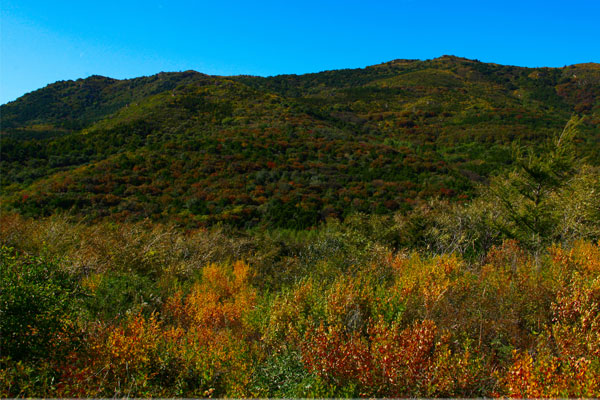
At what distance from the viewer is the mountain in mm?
21984

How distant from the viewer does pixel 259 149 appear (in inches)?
1297

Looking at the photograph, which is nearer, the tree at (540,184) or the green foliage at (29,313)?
the green foliage at (29,313)

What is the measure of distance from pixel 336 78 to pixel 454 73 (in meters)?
35.7

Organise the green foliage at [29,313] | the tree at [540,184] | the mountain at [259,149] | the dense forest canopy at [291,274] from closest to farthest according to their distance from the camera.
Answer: the green foliage at [29,313], the dense forest canopy at [291,274], the tree at [540,184], the mountain at [259,149]

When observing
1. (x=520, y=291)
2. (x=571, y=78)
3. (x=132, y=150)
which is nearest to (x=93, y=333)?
(x=520, y=291)

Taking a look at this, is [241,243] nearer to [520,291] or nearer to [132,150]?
[520,291]

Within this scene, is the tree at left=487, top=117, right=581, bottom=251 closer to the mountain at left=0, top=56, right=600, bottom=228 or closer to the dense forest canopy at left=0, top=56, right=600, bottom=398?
the dense forest canopy at left=0, top=56, right=600, bottom=398

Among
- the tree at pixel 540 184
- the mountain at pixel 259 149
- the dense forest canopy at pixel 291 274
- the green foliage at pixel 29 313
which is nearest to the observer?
the green foliage at pixel 29 313

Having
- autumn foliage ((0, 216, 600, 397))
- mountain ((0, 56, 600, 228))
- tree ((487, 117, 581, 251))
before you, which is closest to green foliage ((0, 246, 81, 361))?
autumn foliage ((0, 216, 600, 397))

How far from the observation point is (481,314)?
4117mm

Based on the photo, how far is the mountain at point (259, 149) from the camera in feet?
72.1

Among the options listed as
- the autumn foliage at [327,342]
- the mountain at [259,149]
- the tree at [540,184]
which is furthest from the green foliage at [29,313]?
the mountain at [259,149]

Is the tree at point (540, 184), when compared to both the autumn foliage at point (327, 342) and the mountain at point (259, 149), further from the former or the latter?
the autumn foliage at point (327, 342)

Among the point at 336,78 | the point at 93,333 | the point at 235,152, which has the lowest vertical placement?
the point at 93,333
